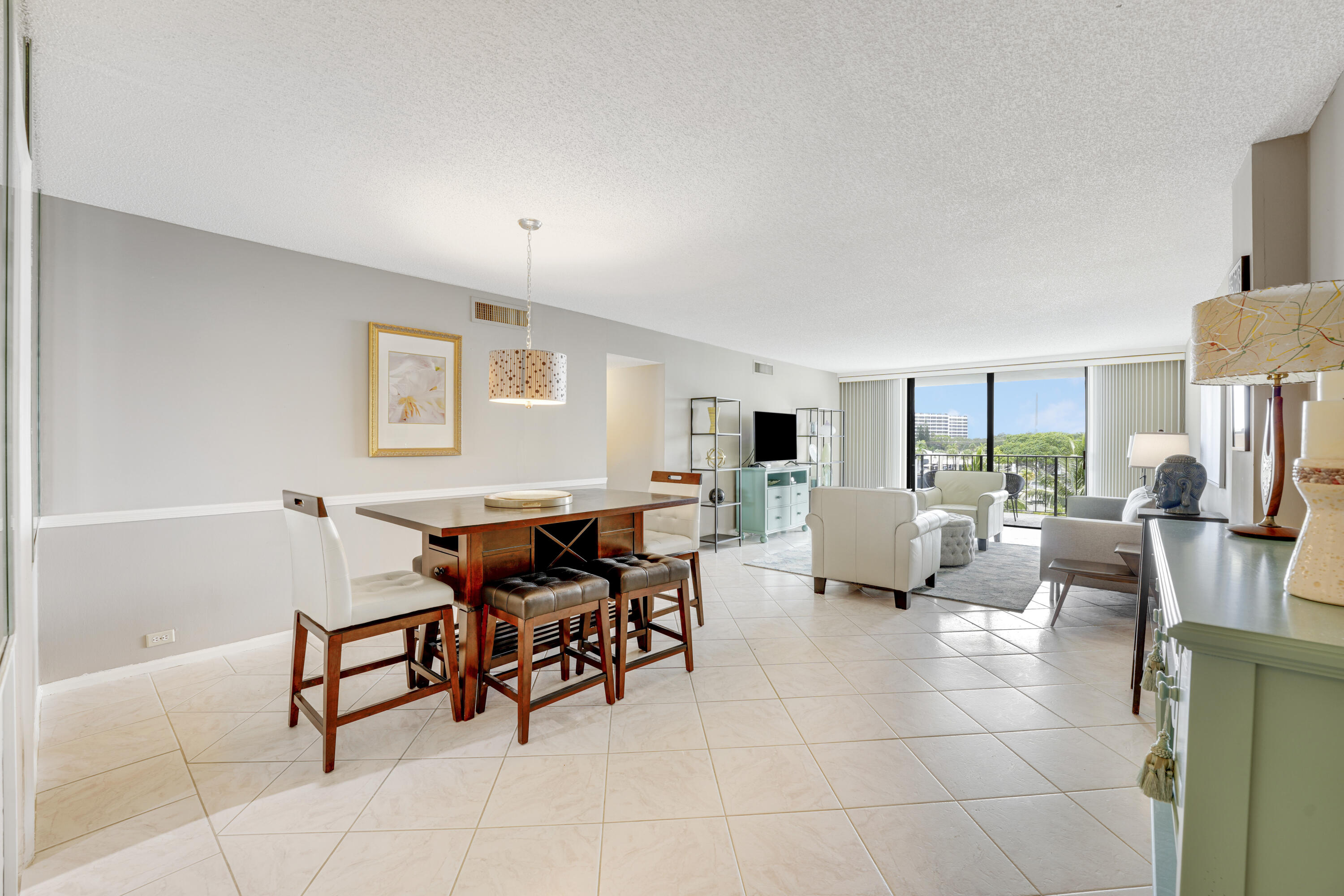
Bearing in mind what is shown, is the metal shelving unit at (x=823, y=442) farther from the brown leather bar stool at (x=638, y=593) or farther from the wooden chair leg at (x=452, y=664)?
the wooden chair leg at (x=452, y=664)

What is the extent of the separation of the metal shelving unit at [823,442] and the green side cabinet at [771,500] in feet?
2.71

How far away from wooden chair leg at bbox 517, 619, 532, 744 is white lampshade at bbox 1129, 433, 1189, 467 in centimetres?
578

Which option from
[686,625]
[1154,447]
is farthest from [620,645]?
[1154,447]

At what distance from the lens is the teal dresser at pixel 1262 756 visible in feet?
2.32

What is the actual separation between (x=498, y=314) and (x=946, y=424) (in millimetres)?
7092

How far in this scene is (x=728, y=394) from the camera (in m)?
7.12

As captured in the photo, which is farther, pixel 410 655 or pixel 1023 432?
pixel 1023 432

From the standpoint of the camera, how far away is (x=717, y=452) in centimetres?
645

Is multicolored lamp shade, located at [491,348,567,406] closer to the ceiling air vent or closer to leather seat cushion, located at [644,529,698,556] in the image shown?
leather seat cushion, located at [644,529,698,556]

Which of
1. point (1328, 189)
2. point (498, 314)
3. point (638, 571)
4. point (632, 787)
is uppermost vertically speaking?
A: point (498, 314)

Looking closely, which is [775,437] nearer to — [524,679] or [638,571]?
[638,571]

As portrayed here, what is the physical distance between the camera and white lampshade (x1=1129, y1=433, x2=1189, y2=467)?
5242mm

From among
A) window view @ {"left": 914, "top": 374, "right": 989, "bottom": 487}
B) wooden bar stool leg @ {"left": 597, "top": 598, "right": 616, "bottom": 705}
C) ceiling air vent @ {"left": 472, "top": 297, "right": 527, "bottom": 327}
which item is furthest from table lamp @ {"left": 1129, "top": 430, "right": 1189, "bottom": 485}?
ceiling air vent @ {"left": 472, "top": 297, "right": 527, "bottom": 327}

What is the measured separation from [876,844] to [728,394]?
572cm
